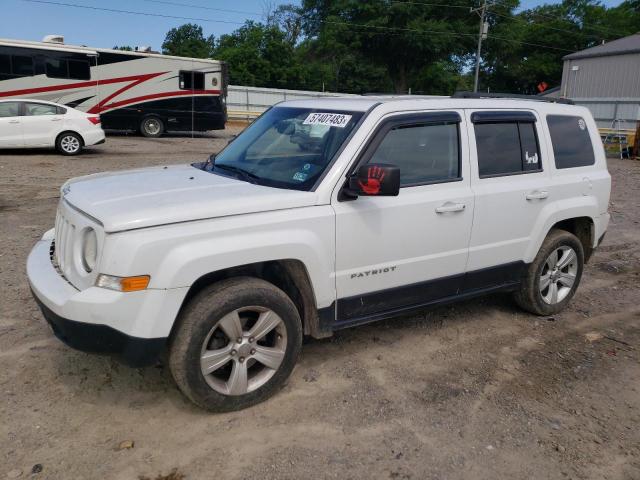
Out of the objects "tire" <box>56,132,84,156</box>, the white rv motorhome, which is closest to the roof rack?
"tire" <box>56,132,84,156</box>

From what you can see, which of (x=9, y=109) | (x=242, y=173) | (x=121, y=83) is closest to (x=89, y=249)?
(x=242, y=173)

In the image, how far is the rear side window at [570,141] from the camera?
4.96 meters

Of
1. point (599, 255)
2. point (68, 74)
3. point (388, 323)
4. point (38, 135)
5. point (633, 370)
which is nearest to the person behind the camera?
point (633, 370)

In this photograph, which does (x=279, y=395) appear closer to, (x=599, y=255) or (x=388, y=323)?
(x=388, y=323)

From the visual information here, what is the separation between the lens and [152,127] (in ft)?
72.6

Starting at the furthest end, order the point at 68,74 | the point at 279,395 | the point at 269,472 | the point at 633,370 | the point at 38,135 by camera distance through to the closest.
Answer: the point at 68,74, the point at 38,135, the point at 633,370, the point at 279,395, the point at 269,472

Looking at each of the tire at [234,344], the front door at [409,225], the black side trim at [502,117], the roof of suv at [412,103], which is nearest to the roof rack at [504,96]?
the roof of suv at [412,103]

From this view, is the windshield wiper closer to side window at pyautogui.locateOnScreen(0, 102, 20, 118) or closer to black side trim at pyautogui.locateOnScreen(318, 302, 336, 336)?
black side trim at pyautogui.locateOnScreen(318, 302, 336, 336)

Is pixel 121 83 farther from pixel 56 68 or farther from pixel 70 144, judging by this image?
pixel 70 144

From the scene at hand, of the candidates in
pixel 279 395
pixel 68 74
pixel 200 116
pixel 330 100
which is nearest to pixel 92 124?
pixel 68 74

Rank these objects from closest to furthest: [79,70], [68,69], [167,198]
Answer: [167,198] → [68,69] → [79,70]

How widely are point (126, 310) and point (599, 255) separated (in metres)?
6.35

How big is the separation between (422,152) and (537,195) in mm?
1200

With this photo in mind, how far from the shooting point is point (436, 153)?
4195 mm
